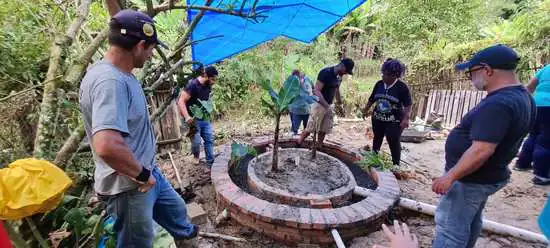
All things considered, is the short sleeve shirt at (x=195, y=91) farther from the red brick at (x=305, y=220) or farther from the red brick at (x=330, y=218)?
the red brick at (x=330, y=218)

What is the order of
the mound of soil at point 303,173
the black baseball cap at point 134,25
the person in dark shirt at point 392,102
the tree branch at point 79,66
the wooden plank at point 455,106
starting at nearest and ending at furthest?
the black baseball cap at point 134,25 → the tree branch at point 79,66 → the mound of soil at point 303,173 → the person in dark shirt at point 392,102 → the wooden plank at point 455,106

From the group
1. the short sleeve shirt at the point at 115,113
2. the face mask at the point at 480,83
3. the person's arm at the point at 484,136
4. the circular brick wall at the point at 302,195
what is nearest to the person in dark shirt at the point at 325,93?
the circular brick wall at the point at 302,195

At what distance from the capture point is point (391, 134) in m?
4.27

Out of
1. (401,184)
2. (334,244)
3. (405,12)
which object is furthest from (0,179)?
(405,12)

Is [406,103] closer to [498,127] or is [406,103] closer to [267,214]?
[498,127]

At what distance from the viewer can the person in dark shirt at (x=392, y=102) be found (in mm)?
3984

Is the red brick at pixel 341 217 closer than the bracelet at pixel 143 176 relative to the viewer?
No

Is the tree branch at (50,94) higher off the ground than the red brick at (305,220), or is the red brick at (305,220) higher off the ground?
the tree branch at (50,94)

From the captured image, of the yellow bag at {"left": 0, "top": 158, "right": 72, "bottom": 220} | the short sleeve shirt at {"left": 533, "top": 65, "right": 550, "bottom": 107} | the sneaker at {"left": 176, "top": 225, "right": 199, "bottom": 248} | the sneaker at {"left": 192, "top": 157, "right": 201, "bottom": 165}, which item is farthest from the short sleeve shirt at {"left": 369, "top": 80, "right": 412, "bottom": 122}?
the yellow bag at {"left": 0, "top": 158, "right": 72, "bottom": 220}

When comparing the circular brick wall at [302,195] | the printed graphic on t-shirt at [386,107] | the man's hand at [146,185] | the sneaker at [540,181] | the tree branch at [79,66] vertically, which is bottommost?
the circular brick wall at [302,195]

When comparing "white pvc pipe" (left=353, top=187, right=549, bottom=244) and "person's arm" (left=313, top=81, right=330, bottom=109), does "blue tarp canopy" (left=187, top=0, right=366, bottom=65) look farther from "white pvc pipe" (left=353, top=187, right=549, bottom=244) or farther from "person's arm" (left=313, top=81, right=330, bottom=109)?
"white pvc pipe" (left=353, top=187, right=549, bottom=244)

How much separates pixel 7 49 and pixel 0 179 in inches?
67.5

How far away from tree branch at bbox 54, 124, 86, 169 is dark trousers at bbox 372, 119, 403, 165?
360 centimetres

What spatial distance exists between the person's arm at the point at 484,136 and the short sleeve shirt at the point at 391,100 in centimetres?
214
